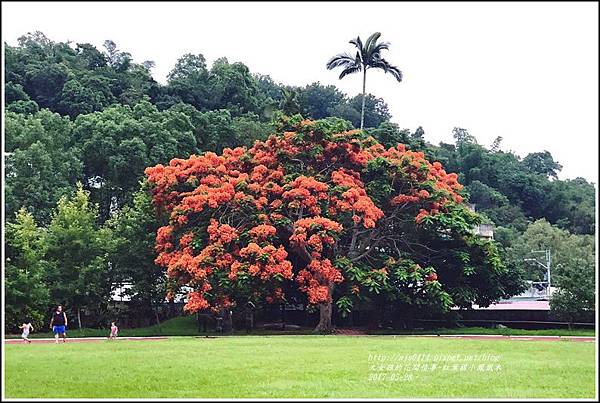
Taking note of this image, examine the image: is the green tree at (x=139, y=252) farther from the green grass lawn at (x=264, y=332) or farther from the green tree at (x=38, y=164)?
the green tree at (x=38, y=164)

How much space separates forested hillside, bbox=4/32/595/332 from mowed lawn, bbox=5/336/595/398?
8.15 m

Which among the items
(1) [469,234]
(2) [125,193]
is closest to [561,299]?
(1) [469,234]

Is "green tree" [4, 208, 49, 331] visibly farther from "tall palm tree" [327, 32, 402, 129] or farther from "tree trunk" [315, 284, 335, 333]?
"tall palm tree" [327, 32, 402, 129]

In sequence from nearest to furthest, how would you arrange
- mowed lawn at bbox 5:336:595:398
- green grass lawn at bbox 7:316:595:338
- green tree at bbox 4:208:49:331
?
mowed lawn at bbox 5:336:595:398 → green tree at bbox 4:208:49:331 → green grass lawn at bbox 7:316:595:338

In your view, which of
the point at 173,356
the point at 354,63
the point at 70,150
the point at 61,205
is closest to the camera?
the point at 173,356

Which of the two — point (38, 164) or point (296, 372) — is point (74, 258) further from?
point (296, 372)

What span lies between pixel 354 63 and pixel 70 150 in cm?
1211

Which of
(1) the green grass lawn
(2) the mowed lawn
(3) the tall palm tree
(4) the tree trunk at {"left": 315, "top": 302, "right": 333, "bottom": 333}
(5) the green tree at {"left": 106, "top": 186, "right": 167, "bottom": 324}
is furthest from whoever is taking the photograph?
(3) the tall palm tree

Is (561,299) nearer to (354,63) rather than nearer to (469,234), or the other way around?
(469,234)

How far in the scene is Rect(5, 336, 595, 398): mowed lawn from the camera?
8438mm

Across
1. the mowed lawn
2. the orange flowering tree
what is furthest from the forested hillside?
the mowed lawn

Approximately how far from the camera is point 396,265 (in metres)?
20.6

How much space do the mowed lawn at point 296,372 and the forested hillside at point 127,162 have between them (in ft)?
26.7

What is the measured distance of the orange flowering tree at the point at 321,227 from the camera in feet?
63.1
